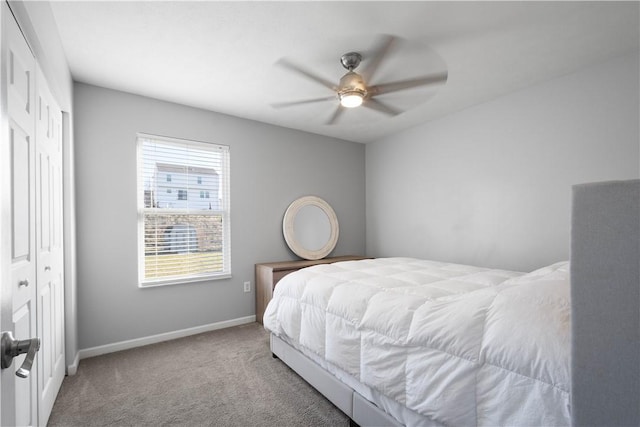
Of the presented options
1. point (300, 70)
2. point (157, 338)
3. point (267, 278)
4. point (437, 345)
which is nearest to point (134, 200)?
point (157, 338)

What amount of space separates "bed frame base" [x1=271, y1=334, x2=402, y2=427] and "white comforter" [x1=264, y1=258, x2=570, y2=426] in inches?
4.2

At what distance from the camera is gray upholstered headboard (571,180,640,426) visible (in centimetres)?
83

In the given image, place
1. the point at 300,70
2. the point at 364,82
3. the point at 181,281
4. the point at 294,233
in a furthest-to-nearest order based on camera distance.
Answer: the point at 294,233 → the point at 181,281 → the point at 300,70 → the point at 364,82

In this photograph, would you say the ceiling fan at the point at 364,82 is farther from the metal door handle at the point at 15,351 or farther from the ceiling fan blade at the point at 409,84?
the metal door handle at the point at 15,351

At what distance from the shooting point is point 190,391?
7.41 feet

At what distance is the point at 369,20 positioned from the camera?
79.8 inches

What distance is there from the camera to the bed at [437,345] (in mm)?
1126

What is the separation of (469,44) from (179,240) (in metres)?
3.16

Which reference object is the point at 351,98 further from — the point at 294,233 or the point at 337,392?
the point at 294,233

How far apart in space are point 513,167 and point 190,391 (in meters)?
3.43

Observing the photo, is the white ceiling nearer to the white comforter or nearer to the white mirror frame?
the white mirror frame

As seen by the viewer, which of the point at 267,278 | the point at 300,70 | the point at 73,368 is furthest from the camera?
the point at 267,278

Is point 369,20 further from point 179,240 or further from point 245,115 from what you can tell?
point 179,240

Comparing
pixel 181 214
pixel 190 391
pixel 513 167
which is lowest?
pixel 190 391
